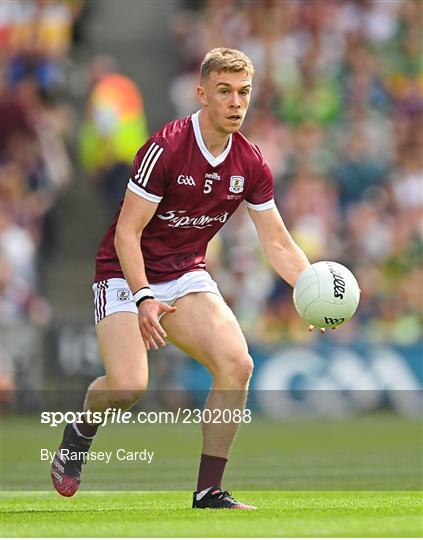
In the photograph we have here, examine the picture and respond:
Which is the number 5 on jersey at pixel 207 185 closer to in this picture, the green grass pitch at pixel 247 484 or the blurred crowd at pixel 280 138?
the green grass pitch at pixel 247 484

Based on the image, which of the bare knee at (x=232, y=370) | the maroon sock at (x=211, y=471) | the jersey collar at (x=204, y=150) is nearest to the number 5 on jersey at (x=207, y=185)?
the jersey collar at (x=204, y=150)

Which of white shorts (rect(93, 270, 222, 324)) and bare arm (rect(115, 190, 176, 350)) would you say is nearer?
bare arm (rect(115, 190, 176, 350))

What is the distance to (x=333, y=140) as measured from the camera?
2209 cm

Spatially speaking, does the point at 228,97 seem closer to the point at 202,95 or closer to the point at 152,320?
the point at 202,95

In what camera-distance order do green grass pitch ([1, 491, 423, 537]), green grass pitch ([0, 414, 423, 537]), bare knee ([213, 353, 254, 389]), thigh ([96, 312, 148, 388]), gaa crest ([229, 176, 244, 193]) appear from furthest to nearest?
gaa crest ([229, 176, 244, 193]), thigh ([96, 312, 148, 388]), bare knee ([213, 353, 254, 389]), green grass pitch ([0, 414, 423, 537]), green grass pitch ([1, 491, 423, 537])

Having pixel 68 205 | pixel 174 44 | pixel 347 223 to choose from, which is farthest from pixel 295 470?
pixel 174 44

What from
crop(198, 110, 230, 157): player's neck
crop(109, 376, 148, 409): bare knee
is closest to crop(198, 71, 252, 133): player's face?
crop(198, 110, 230, 157): player's neck

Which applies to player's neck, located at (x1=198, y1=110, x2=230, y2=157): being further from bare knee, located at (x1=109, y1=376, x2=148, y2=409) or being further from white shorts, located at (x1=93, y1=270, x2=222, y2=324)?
bare knee, located at (x1=109, y1=376, x2=148, y2=409)

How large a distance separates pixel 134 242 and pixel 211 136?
2.84ft

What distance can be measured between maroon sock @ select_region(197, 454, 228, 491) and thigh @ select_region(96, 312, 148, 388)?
656 millimetres

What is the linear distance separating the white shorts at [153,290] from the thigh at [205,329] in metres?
0.05

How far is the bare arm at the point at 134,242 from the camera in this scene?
901 cm

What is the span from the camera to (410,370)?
19.9 m

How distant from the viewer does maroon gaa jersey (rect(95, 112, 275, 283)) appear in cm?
927
